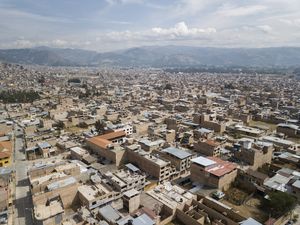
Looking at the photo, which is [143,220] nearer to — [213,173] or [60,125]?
[213,173]

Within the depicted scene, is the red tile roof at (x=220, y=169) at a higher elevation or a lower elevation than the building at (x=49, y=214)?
higher

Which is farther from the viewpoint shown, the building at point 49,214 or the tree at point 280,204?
the tree at point 280,204

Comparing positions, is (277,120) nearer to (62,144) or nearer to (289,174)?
(289,174)

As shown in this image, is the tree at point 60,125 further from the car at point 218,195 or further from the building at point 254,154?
the car at point 218,195

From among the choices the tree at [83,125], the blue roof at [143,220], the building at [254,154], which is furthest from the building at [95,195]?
the tree at [83,125]

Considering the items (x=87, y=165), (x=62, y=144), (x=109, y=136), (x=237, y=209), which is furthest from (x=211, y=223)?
(x=62, y=144)

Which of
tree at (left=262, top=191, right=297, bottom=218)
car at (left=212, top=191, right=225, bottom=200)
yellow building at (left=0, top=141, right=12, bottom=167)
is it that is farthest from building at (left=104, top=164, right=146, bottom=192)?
yellow building at (left=0, top=141, right=12, bottom=167)

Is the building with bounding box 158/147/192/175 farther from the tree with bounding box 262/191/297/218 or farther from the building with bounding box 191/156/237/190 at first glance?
the tree with bounding box 262/191/297/218
